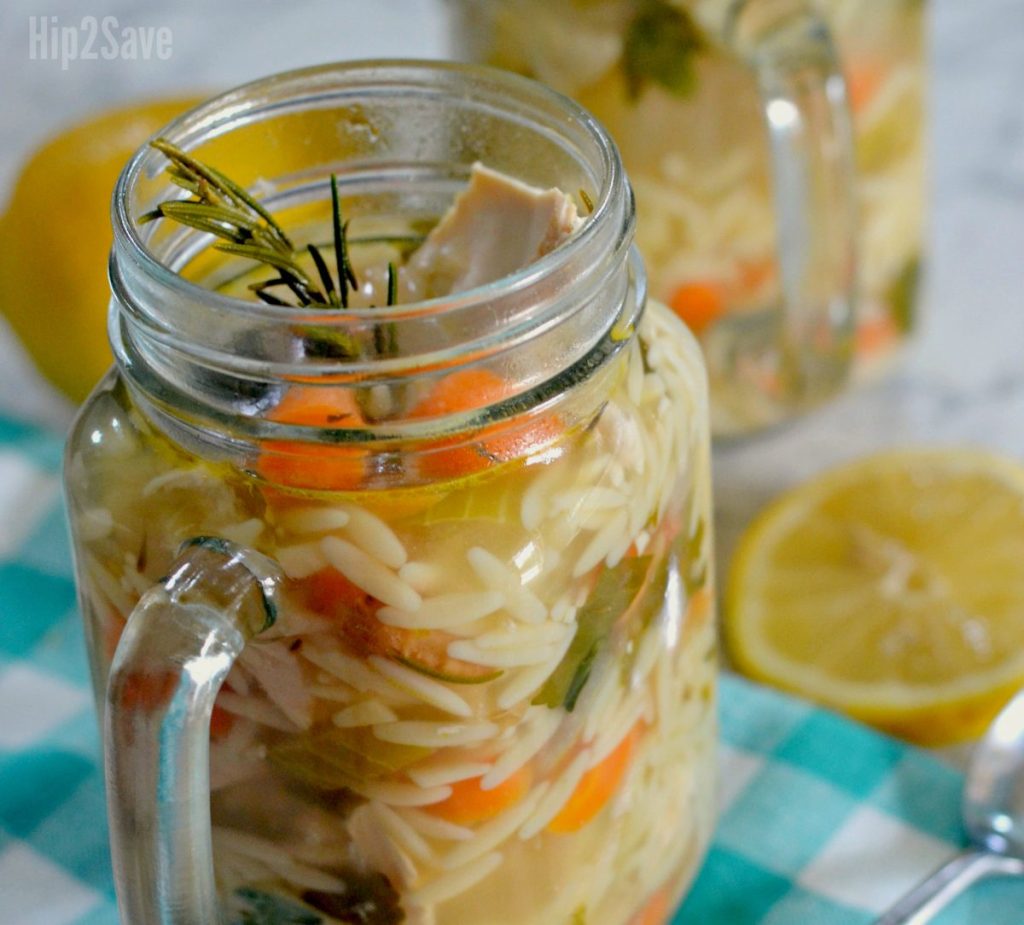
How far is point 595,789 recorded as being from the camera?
0.77 m

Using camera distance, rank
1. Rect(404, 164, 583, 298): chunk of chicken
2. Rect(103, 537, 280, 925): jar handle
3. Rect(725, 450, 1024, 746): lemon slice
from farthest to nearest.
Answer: Rect(725, 450, 1024, 746): lemon slice < Rect(404, 164, 583, 298): chunk of chicken < Rect(103, 537, 280, 925): jar handle

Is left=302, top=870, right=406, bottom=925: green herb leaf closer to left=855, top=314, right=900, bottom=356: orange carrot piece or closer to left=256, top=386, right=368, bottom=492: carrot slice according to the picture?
left=256, top=386, right=368, bottom=492: carrot slice

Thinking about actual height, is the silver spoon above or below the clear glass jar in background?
below

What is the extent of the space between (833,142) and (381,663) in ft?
2.20

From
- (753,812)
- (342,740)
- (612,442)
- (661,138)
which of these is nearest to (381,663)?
(342,740)

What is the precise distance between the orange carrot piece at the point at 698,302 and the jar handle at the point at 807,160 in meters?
0.10

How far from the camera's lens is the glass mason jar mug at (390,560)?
0.65 meters

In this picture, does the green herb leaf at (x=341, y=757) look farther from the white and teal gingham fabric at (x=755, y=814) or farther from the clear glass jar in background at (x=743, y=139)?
the clear glass jar in background at (x=743, y=139)

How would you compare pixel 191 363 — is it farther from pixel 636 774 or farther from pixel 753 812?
pixel 753 812

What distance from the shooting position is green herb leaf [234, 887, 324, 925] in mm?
772

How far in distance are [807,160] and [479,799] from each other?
633mm

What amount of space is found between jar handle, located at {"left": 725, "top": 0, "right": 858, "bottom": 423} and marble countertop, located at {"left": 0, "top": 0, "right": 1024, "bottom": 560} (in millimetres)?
248

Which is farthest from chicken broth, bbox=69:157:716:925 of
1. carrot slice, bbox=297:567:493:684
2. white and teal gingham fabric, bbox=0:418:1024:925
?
white and teal gingham fabric, bbox=0:418:1024:925

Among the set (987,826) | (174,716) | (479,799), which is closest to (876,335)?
(987,826)
